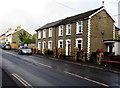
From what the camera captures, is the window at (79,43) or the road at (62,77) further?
the window at (79,43)

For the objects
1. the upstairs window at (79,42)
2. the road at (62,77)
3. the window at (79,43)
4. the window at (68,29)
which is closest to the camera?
the road at (62,77)

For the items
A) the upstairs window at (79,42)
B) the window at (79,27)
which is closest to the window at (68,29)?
the window at (79,27)

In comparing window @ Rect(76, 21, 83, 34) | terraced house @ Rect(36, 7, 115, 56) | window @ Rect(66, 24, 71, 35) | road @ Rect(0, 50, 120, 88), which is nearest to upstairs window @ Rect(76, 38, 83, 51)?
terraced house @ Rect(36, 7, 115, 56)

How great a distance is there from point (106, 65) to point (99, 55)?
159 cm

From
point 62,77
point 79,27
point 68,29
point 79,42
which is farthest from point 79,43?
point 62,77

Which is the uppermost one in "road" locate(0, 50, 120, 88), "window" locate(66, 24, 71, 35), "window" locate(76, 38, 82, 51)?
"window" locate(66, 24, 71, 35)

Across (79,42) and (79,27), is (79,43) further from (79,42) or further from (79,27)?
(79,27)

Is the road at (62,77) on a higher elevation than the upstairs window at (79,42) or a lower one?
lower

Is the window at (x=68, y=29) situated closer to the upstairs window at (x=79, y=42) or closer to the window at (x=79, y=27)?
the window at (x=79, y=27)

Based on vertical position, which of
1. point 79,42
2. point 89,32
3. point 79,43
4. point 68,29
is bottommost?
point 79,43

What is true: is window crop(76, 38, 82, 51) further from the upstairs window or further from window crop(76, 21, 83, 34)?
window crop(76, 21, 83, 34)

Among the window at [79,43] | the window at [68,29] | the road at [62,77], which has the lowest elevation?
the road at [62,77]

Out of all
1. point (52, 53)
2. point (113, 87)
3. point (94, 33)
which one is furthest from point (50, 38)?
point (113, 87)

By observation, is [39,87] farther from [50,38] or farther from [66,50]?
[50,38]
